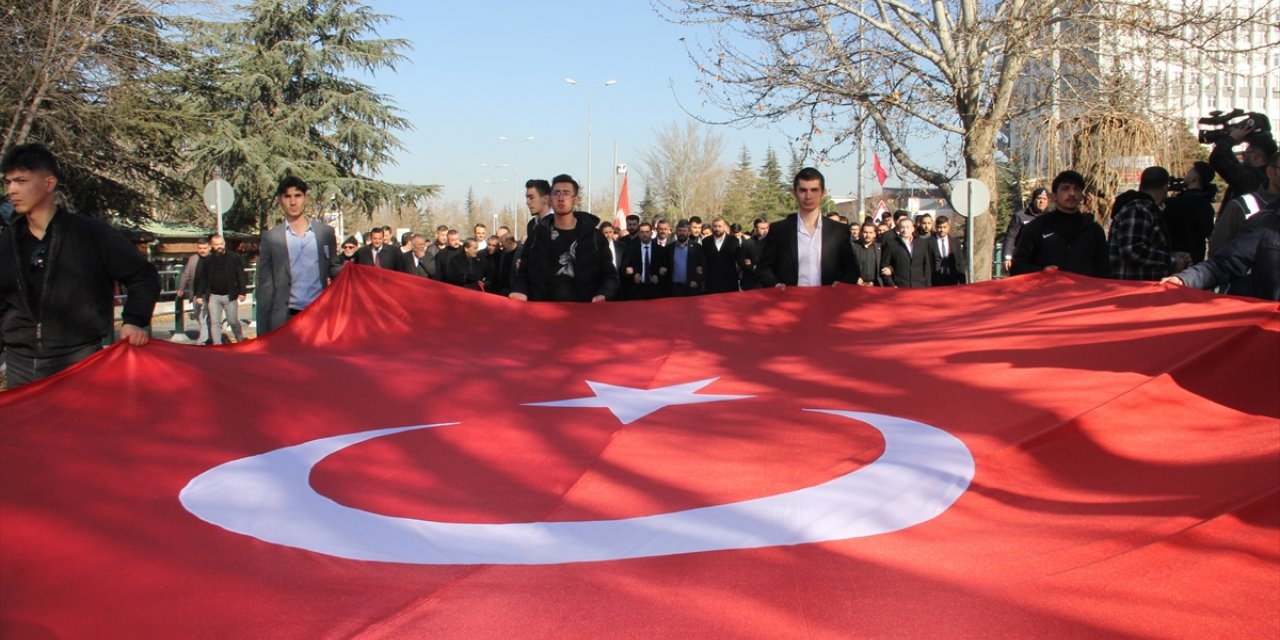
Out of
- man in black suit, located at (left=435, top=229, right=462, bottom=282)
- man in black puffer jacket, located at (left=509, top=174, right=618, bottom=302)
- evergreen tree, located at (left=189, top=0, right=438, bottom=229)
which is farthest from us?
evergreen tree, located at (left=189, top=0, right=438, bottom=229)

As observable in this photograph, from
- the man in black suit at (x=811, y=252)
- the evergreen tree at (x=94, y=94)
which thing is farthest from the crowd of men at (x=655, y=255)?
the evergreen tree at (x=94, y=94)

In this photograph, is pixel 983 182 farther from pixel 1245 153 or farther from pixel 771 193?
pixel 771 193

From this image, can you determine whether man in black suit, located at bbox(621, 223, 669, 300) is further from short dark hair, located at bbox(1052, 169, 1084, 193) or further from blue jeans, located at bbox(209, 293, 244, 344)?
short dark hair, located at bbox(1052, 169, 1084, 193)

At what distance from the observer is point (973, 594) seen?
9.25 feet

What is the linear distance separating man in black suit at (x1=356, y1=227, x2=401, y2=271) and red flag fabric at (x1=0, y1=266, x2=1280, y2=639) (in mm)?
8872

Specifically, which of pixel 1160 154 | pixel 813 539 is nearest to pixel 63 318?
pixel 813 539

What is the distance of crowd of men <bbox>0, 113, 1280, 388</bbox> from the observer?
5.00 meters

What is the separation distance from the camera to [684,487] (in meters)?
3.80

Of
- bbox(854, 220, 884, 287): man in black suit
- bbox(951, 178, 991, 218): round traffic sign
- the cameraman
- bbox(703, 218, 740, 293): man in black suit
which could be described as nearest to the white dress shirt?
the cameraman

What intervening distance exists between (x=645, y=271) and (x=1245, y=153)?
8.60 m

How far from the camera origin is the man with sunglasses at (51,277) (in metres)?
4.92

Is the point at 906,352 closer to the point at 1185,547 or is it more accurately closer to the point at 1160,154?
the point at 1185,547

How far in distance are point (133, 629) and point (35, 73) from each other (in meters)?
22.3

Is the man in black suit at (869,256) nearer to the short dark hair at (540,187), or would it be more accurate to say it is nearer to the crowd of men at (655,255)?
the crowd of men at (655,255)
